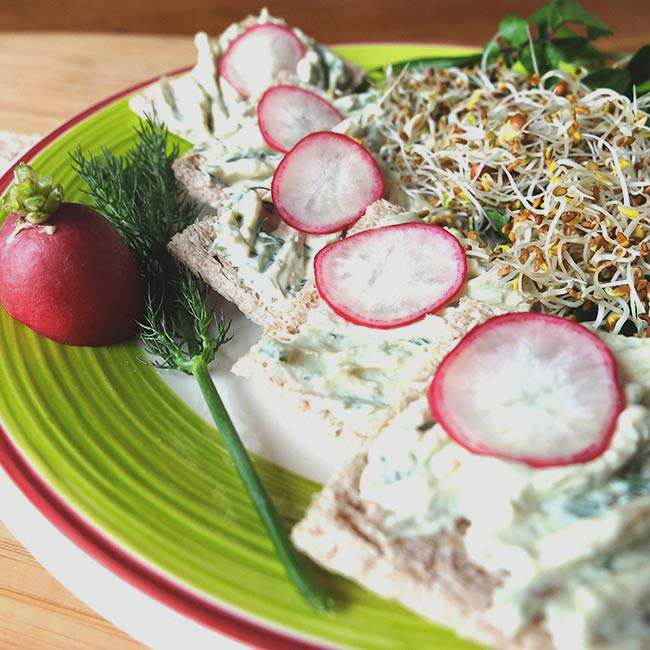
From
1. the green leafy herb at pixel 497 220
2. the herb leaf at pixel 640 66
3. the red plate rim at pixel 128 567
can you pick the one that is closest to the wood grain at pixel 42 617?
the red plate rim at pixel 128 567

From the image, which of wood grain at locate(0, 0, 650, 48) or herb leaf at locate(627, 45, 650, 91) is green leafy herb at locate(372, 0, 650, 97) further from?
wood grain at locate(0, 0, 650, 48)

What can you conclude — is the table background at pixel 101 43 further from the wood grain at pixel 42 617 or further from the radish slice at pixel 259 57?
the radish slice at pixel 259 57

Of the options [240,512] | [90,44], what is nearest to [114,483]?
[240,512]

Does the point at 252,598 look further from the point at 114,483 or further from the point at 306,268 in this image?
the point at 306,268

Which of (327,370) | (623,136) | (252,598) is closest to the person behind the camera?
(252,598)

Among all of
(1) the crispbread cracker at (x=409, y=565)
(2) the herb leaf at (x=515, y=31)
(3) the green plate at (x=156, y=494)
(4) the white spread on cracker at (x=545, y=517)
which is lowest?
(3) the green plate at (x=156, y=494)

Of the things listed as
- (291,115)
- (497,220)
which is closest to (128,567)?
(497,220)

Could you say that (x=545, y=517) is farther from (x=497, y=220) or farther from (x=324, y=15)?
(x=324, y=15)

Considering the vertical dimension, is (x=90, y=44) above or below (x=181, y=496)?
above
